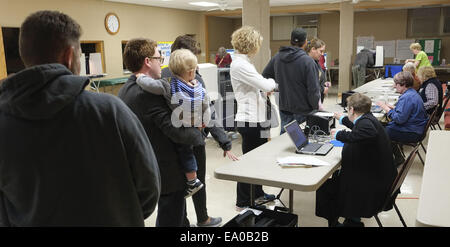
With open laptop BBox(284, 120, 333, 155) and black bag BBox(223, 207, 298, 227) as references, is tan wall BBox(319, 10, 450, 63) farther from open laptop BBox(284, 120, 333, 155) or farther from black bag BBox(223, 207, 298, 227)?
black bag BBox(223, 207, 298, 227)

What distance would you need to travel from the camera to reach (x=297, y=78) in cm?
334

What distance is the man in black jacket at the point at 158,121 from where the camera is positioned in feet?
A: 6.71

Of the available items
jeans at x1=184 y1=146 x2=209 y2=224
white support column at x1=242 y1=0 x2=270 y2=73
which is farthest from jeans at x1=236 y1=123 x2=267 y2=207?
white support column at x1=242 y1=0 x2=270 y2=73

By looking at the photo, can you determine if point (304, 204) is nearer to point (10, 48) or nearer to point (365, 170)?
point (365, 170)

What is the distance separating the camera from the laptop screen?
2.71m

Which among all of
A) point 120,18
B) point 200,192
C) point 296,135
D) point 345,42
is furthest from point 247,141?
point 345,42

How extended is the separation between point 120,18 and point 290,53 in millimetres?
8271

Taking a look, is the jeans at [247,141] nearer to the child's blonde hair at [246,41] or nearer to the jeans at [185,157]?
the child's blonde hair at [246,41]

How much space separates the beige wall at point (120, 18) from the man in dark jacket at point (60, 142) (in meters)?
7.76

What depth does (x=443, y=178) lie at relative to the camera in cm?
188

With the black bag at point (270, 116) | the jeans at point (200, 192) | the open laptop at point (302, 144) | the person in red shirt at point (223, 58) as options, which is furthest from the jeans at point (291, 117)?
the person in red shirt at point (223, 58)

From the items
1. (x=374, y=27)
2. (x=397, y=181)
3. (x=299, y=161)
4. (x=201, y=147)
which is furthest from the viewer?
(x=374, y=27)

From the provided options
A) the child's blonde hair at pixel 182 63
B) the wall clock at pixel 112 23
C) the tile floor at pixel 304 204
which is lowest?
the tile floor at pixel 304 204
